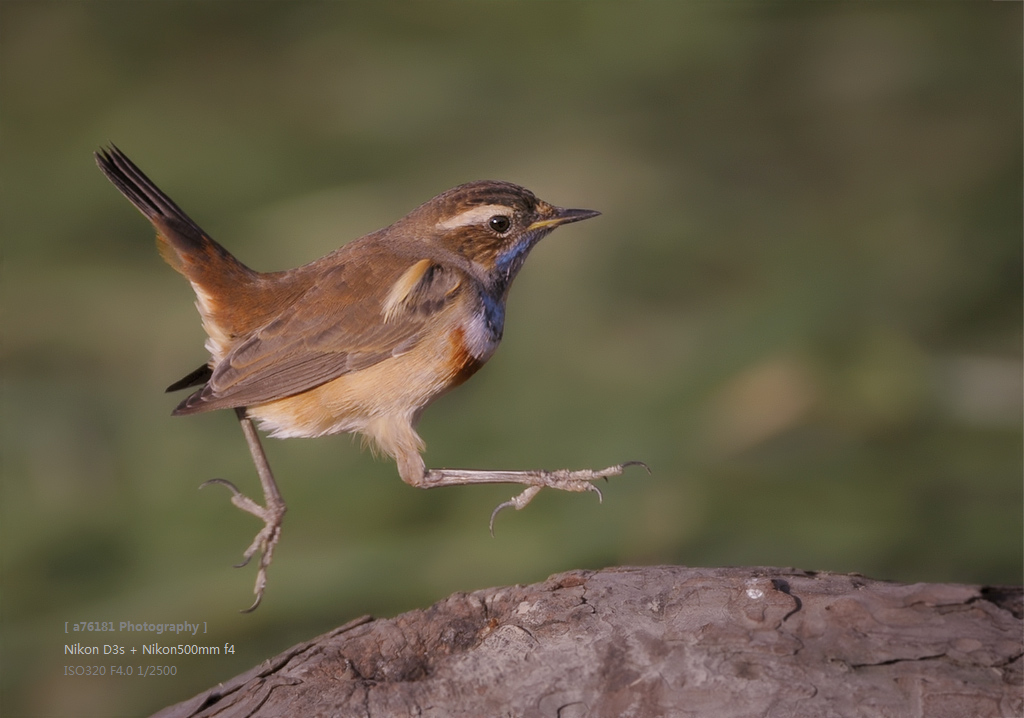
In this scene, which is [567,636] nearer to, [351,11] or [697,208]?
[697,208]

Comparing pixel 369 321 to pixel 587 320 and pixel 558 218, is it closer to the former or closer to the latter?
pixel 558 218

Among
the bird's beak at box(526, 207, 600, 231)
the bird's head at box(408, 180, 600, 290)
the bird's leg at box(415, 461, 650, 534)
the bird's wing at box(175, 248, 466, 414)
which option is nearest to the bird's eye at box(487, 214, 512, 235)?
the bird's head at box(408, 180, 600, 290)

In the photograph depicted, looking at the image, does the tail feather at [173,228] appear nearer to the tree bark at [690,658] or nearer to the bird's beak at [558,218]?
the bird's beak at [558,218]

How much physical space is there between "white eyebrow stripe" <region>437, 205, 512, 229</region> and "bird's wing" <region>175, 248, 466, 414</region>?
23cm

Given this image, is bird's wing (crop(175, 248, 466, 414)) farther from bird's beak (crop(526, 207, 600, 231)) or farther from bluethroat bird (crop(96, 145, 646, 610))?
bird's beak (crop(526, 207, 600, 231))

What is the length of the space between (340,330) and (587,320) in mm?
4038

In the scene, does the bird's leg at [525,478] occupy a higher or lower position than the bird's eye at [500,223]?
lower

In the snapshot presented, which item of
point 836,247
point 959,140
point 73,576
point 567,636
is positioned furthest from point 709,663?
point 959,140

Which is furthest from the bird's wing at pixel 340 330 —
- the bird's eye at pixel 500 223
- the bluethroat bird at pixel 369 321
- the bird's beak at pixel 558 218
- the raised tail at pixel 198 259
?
the bird's beak at pixel 558 218

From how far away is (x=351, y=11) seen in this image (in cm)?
1139

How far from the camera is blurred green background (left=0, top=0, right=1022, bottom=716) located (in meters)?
7.05

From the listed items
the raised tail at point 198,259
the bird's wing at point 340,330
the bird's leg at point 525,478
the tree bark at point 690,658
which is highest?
the raised tail at point 198,259

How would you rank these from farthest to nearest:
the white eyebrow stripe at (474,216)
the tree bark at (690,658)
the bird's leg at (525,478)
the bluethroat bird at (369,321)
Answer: the white eyebrow stripe at (474,216) < the bird's leg at (525,478) < the bluethroat bird at (369,321) < the tree bark at (690,658)

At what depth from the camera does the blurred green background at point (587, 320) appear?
23.1ft
